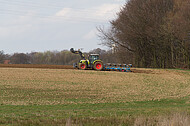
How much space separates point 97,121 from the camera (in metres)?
10.7

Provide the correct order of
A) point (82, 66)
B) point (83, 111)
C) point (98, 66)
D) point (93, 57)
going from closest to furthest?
1. point (83, 111)
2. point (93, 57)
3. point (98, 66)
4. point (82, 66)

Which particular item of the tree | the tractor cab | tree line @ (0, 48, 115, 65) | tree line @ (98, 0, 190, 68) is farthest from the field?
the tree

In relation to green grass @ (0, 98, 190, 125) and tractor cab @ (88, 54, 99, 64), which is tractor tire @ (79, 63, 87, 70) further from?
green grass @ (0, 98, 190, 125)

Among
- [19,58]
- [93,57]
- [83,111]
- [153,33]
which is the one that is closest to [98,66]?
[93,57]

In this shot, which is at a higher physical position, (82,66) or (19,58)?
(19,58)

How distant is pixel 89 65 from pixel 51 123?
25.5m

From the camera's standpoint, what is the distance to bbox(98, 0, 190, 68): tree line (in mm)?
40934

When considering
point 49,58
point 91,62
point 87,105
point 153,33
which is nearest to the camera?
point 87,105

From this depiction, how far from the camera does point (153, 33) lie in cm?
4469

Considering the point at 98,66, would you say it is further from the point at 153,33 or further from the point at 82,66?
the point at 153,33

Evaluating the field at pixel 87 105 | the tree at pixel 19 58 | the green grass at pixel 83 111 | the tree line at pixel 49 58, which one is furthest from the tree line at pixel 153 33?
the tree at pixel 19 58

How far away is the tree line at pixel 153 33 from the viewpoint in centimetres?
4093

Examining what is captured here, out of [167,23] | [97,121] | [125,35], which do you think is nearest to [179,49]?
[167,23]

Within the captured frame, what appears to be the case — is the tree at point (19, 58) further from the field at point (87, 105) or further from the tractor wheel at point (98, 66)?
the field at point (87, 105)
